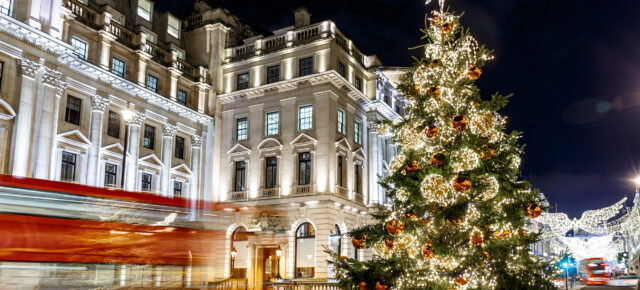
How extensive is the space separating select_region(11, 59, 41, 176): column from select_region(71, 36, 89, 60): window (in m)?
3.16

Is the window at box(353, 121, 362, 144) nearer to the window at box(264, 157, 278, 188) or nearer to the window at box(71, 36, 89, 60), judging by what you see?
the window at box(264, 157, 278, 188)

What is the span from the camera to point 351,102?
40.2 metres

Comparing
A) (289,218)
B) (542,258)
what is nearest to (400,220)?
(542,258)

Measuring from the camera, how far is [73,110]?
31.4 m

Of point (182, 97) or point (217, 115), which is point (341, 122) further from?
point (182, 97)

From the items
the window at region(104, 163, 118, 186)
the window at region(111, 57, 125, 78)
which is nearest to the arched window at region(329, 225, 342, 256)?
the window at region(104, 163, 118, 186)

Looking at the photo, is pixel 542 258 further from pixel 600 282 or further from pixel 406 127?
pixel 600 282

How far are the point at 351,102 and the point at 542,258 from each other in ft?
87.2

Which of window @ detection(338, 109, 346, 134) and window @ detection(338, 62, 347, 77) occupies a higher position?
window @ detection(338, 62, 347, 77)

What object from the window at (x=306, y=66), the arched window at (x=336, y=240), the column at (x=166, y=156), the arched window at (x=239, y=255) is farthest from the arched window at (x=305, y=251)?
the window at (x=306, y=66)

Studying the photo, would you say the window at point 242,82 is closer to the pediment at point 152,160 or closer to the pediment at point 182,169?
the pediment at point 182,169

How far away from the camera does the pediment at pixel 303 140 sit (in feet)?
120

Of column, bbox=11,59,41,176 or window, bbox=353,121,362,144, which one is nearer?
column, bbox=11,59,41,176

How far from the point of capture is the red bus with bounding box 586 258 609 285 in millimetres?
56031
